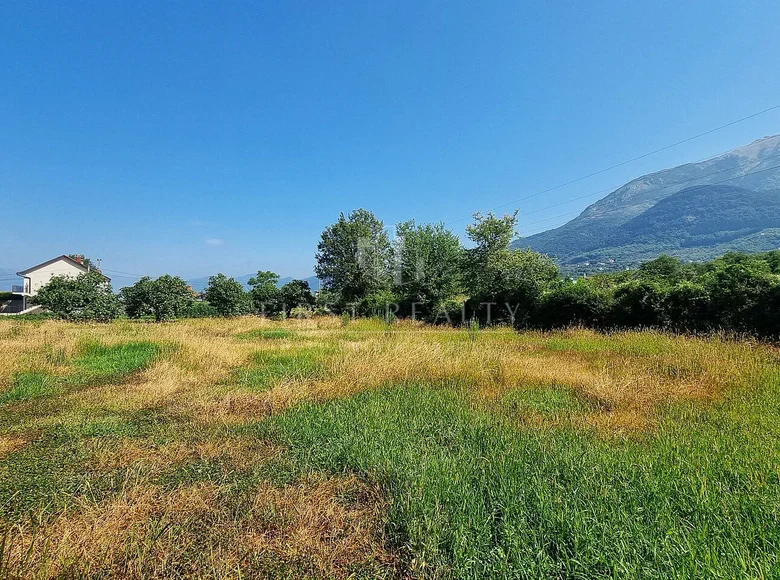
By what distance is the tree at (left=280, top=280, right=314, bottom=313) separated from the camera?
2691cm

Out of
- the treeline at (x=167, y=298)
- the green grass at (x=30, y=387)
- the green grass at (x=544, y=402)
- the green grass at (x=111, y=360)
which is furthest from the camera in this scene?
the treeline at (x=167, y=298)

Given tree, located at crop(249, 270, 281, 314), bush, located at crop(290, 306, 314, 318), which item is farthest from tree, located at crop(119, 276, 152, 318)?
bush, located at crop(290, 306, 314, 318)

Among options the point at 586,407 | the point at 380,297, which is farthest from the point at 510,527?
the point at 380,297

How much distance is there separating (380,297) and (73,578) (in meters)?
18.0

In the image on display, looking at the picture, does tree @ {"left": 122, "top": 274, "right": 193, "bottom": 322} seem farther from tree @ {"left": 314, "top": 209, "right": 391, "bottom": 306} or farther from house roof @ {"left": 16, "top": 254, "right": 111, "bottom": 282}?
house roof @ {"left": 16, "top": 254, "right": 111, "bottom": 282}

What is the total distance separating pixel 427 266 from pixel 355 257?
8.68 metres

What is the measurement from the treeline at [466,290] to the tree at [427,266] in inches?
3.4

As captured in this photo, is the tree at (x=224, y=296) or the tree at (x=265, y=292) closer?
the tree at (x=224, y=296)

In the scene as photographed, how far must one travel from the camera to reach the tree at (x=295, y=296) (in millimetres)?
26906

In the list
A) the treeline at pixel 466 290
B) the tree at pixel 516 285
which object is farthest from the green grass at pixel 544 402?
the tree at pixel 516 285

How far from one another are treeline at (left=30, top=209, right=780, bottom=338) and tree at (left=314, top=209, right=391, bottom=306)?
0.09 metres

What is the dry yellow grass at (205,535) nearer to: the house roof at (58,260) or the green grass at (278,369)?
the green grass at (278,369)

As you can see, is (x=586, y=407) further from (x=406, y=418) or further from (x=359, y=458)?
(x=359, y=458)

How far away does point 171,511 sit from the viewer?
2174 millimetres
